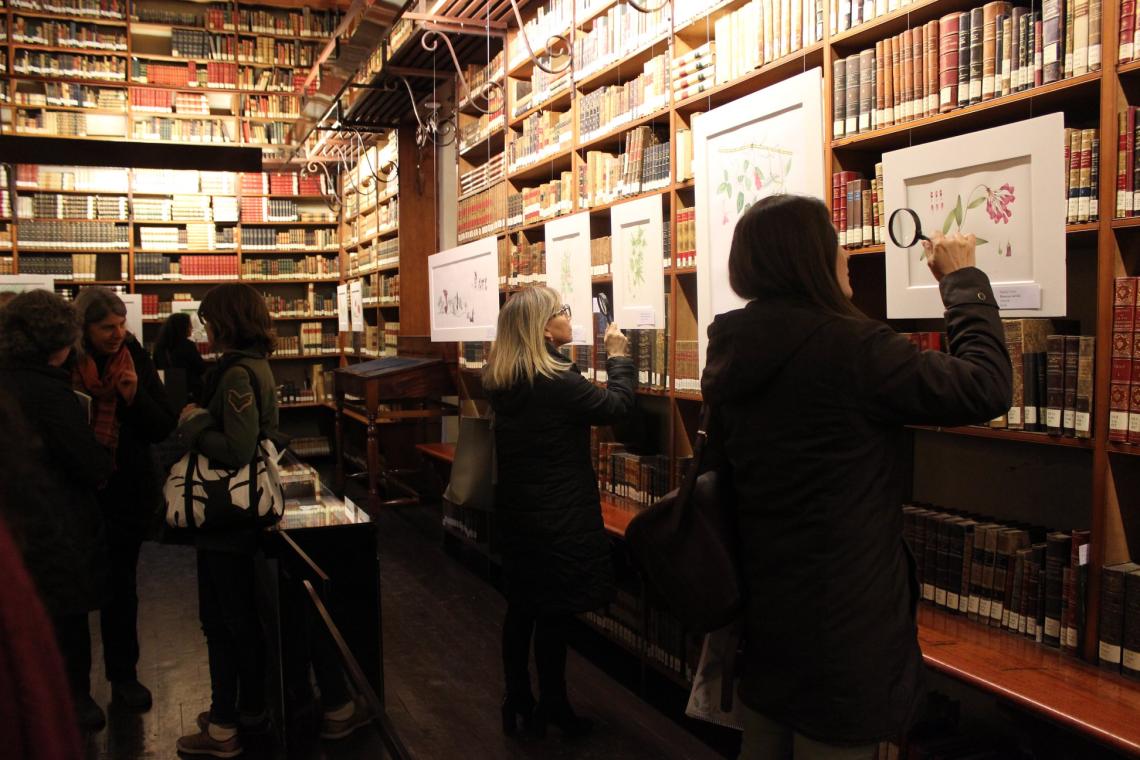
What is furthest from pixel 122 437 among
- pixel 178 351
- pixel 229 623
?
pixel 178 351

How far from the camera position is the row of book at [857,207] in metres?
2.54

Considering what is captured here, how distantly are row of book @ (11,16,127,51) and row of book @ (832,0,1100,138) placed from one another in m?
8.16

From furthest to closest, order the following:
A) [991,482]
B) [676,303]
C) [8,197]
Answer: [8,197], [676,303], [991,482]

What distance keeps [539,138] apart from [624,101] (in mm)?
930

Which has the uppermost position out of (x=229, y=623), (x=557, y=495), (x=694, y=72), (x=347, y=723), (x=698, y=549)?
(x=694, y=72)

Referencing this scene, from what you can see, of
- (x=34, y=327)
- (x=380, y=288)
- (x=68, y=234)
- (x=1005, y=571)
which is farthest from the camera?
(x=68, y=234)

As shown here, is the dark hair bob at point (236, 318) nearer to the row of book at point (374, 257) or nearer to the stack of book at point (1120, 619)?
the stack of book at point (1120, 619)

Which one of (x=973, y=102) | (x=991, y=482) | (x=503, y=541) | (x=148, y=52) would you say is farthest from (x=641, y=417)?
(x=148, y=52)

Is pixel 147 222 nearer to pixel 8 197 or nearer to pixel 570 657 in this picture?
pixel 8 197

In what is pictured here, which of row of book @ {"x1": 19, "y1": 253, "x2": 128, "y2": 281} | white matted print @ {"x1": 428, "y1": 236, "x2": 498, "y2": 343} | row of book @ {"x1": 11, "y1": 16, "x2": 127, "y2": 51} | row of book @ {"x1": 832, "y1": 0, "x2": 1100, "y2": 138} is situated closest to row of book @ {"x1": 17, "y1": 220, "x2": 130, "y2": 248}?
row of book @ {"x1": 19, "y1": 253, "x2": 128, "y2": 281}

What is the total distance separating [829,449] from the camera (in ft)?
4.77

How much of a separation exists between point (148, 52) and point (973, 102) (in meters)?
8.89

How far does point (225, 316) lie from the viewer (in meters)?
2.69

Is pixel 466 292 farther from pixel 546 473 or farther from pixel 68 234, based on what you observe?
pixel 68 234
